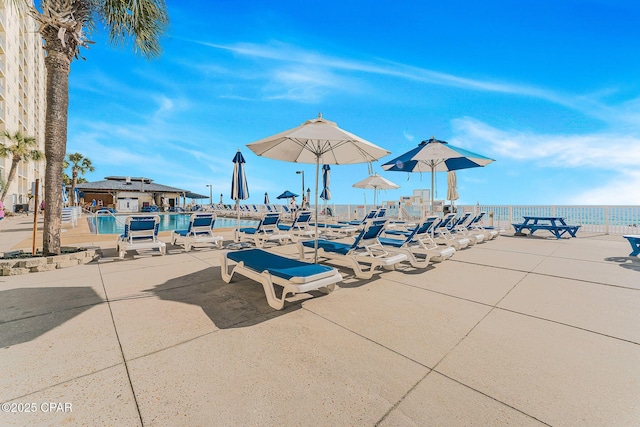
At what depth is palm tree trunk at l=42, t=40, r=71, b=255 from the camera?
5.21 m

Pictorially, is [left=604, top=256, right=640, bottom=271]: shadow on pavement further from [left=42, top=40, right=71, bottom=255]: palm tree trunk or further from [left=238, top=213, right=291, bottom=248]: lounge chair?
[left=42, top=40, right=71, bottom=255]: palm tree trunk

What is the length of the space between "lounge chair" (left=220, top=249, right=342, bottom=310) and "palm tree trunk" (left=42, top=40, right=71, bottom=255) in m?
3.97

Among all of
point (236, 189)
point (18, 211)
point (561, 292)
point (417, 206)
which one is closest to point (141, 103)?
point (236, 189)

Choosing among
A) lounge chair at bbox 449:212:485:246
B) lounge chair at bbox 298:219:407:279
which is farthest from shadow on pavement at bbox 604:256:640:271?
lounge chair at bbox 298:219:407:279

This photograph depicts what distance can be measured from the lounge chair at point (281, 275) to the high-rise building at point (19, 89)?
96.4 ft

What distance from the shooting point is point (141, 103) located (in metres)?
20.1

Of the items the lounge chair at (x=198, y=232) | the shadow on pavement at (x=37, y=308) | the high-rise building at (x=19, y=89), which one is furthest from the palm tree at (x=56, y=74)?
the high-rise building at (x=19, y=89)

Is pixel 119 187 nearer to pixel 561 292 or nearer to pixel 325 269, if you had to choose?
pixel 325 269

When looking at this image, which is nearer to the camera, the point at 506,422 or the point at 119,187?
the point at 506,422

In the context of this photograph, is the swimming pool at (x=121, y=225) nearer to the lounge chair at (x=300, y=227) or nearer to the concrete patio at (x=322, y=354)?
the lounge chair at (x=300, y=227)

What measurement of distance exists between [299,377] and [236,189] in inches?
318

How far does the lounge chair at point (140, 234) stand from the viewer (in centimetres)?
605

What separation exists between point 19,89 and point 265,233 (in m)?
43.7

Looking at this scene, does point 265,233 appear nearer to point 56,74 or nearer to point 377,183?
point 56,74
